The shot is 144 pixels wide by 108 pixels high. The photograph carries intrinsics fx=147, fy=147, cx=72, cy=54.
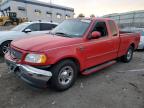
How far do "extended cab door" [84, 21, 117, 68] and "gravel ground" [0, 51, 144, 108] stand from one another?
0.62 meters

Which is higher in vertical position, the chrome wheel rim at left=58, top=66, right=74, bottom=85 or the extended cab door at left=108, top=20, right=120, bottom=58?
the extended cab door at left=108, top=20, right=120, bottom=58

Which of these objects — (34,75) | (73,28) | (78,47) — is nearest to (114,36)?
(73,28)

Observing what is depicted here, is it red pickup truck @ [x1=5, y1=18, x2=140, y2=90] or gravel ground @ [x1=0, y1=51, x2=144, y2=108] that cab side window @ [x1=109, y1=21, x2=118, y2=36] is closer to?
red pickup truck @ [x1=5, y1=18, x2=140, y2=90]

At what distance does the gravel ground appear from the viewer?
330 centimetres

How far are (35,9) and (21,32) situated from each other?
33.2 m

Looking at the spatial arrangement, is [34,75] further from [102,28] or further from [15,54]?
[102,28]

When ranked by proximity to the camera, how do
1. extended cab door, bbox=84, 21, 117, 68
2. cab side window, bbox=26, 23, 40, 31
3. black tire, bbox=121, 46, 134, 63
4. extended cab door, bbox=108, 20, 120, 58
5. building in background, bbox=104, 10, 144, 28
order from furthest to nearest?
building in background, bbox=104, 10, 144, 28, cab side window, bbox=26, 23, 40, 31, black tire, bbox=121, 46, 134, 63, extended cab door, bbox=108, 20, 120, 58, extended cab door, bbox=84, 21, 117, 68

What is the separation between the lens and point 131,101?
346 cm

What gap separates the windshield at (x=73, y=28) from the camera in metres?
4.33

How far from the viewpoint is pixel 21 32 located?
7.51 m

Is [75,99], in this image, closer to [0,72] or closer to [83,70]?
[83,70]

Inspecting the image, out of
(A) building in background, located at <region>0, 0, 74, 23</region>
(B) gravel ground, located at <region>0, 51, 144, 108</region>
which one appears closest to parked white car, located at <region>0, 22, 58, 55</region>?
(B) gravel ground, located at <region>0, 51, 144, 108</region>

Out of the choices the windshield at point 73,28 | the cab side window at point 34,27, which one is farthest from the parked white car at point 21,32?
the windshield at point 73,28

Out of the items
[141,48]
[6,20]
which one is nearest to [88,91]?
[141,48]
